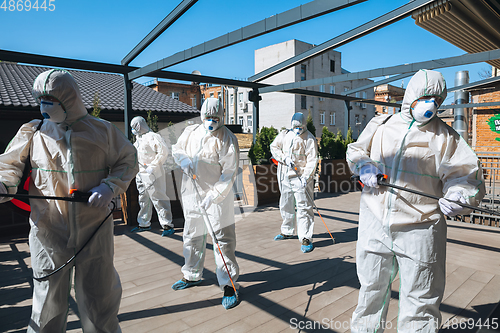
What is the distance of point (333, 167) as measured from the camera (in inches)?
382

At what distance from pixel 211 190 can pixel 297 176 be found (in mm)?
2145

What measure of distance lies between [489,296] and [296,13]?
128 inches

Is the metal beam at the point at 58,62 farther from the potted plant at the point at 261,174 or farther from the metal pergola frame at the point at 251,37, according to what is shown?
the potted plant at the point at 261,174

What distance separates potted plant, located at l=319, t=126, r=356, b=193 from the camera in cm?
969

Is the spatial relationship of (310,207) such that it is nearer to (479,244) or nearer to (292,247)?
(292,247)

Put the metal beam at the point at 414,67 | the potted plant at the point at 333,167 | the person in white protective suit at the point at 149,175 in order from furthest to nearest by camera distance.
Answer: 1. the potted plant at the point at 333,167
2. the person in white protective suit at the point at 149,175
3. the metal beam at the point at 414,67

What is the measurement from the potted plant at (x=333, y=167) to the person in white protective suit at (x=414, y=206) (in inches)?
298

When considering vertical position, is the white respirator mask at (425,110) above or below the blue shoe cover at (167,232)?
above

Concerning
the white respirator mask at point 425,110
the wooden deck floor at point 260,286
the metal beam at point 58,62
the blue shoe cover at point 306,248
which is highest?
the metal beam at point 58,62

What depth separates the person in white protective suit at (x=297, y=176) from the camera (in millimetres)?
4715

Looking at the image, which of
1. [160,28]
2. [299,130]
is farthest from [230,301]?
[160,28]

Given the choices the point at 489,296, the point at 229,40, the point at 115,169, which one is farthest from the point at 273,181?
the point at 115,169

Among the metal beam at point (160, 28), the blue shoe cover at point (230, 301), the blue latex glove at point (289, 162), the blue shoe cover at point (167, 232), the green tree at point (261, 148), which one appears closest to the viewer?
the blue shoe cover at point (230, 301)

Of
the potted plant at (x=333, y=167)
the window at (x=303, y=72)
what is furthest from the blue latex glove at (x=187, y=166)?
the window at (x=303, y=72)
